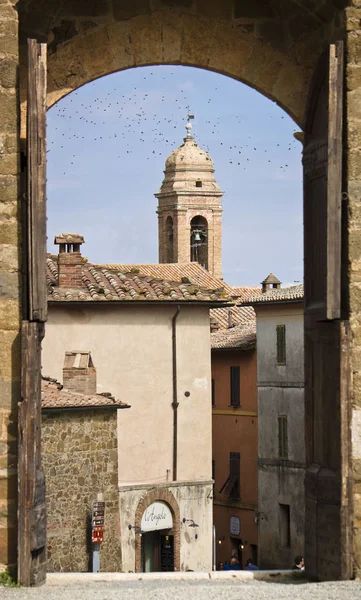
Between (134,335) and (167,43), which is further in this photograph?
(134,335)

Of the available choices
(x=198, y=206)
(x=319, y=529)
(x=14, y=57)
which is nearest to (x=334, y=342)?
(x=319, y=529)

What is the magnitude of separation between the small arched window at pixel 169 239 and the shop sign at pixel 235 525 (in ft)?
135

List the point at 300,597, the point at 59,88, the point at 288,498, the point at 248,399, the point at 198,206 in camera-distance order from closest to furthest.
Result: the point at 300,597
the point at 59,88
the point at 288,498
the point at 248,399
the point at 198,206

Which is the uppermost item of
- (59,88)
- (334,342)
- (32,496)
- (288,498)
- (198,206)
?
(198,206)

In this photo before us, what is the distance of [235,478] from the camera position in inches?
1518

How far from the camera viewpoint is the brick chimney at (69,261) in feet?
87.9

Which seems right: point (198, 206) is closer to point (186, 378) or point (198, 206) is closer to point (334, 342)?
point (186, 378)

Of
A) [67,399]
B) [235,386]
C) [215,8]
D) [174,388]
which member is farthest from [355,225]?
[235,386]

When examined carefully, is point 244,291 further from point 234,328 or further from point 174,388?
point 174,388

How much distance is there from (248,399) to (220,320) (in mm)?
4940

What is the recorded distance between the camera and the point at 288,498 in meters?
35.1

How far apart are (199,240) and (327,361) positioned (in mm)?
72133

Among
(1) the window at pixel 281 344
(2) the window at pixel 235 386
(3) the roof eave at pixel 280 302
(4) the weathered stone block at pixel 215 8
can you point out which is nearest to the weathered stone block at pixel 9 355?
(4) the weathered stone block at pixel 215 8

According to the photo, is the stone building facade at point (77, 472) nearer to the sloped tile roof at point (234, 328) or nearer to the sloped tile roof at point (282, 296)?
the sloped tile roof at point (282, 296)
